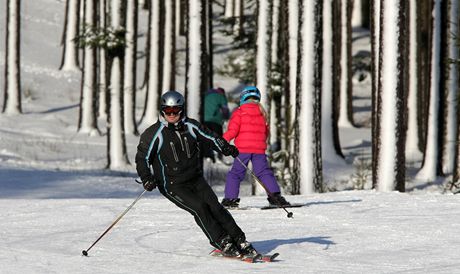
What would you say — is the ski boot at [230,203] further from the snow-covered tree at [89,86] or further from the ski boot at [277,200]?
the snow-covered tree at [89,86]

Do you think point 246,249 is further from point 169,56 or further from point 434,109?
point 169,56

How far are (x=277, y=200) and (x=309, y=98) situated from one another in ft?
13.1

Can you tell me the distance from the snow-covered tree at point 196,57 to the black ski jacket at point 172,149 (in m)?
8.82

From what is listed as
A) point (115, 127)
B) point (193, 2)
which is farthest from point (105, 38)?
point (193, 2)

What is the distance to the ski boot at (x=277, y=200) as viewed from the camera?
1239 centimetres

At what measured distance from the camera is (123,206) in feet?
44.4

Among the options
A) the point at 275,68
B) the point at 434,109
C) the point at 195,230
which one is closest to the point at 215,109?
the point at 434,109

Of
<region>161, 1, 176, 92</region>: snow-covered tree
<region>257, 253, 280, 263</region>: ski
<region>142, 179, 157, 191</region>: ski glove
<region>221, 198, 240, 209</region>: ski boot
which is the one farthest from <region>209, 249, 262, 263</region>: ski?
<region>161, 1, 176, 92</region>: snow-covered tree

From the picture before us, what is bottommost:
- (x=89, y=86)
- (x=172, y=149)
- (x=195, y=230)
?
(x=195, y=230)

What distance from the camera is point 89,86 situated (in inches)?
1139

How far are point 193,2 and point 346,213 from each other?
6.66 m

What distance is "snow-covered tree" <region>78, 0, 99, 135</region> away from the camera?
2778 centimetres

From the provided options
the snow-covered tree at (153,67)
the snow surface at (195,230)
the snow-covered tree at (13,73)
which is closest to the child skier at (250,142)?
the snow surface at (195,230)

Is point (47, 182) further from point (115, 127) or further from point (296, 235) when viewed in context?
point (296, 235)
